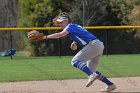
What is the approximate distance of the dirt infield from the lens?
10663 mm

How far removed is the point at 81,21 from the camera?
31.0 meters

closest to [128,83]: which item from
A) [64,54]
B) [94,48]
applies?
[94,48]

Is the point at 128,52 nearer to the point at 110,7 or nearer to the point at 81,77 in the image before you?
the point at 110,7

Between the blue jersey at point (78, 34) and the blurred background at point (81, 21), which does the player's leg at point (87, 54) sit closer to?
the blue jersey at point (78, 34)

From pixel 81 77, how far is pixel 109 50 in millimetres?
13419

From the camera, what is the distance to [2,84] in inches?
467

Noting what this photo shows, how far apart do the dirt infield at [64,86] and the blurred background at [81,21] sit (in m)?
12.5

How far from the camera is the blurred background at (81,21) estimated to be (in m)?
26.5

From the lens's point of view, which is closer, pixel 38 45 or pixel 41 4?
pixel 38 45

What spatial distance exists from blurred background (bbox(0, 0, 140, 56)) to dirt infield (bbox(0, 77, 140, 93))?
41.2 ft

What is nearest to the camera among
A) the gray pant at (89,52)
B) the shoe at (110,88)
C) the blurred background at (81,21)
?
the gray pant at (89,52)

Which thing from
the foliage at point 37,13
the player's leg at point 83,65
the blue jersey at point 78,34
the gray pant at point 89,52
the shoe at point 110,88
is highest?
the blue jersey at point 78,34

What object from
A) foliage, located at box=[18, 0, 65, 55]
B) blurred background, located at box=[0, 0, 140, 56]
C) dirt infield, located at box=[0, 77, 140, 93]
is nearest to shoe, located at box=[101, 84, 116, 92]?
dirt infield, located at box=[0, 77, 140, 93]

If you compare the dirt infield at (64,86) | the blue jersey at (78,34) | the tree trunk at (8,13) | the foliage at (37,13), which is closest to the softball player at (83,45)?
the blue jersey at (78,34)
